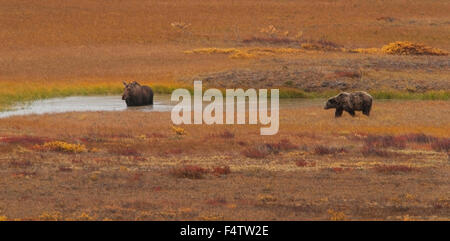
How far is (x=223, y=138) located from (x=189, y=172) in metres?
6.23

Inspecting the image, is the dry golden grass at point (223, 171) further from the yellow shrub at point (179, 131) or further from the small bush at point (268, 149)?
the yellow shrub at point (179, 131)

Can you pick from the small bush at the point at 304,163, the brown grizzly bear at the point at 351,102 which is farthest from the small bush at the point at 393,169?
the brown grizzly bear at the point at 351,102

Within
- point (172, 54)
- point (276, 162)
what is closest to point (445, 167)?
point (276, 162)

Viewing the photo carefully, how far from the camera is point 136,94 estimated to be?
121 feet

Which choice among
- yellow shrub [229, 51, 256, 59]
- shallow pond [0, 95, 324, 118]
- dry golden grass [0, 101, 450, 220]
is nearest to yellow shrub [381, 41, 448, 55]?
yellow shrub [229, 51, 256, 59]

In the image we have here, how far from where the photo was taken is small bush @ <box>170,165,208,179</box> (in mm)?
20078

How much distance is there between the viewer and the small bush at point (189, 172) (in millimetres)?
20078

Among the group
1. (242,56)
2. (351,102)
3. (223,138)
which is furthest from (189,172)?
(242,56)

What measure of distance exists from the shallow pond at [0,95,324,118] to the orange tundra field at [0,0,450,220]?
1178mm

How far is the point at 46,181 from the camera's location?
64.1 ft

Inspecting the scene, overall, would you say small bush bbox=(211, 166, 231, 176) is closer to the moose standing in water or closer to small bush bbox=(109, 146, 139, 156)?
small bush bbox=(109, 146, 139, 156)

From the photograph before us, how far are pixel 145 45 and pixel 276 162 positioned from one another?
45.6 m

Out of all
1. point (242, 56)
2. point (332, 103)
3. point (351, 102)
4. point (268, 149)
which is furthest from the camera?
→ point (242, 56)

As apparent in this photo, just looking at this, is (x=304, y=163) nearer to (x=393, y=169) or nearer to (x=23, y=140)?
(x=393, y=169)
